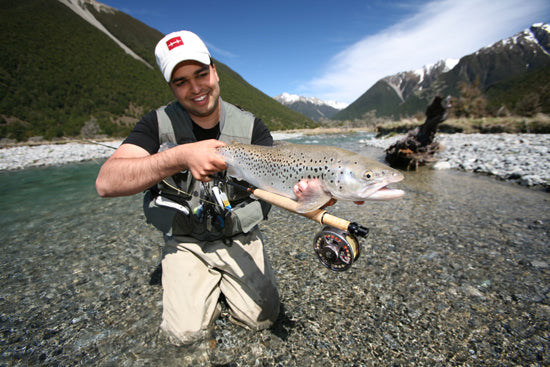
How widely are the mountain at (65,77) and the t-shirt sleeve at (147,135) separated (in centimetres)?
3788

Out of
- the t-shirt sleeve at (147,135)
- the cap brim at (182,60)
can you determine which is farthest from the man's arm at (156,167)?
the cap brim at (182,60)

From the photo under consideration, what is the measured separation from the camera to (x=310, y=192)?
89.6 inches

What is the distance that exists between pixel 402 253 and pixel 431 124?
29.9 ft

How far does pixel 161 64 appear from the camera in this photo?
2.56 m

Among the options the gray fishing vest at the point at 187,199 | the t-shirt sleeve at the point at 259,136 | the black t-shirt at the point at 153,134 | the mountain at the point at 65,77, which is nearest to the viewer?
the black t-shirt at the point at 153,134

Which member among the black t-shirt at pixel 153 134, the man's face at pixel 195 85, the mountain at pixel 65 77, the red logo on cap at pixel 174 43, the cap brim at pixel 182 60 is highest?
the mountain at pixel 65 77

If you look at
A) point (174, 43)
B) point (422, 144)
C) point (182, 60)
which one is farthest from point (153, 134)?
point (422, 144)

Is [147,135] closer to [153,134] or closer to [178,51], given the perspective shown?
[153,134]

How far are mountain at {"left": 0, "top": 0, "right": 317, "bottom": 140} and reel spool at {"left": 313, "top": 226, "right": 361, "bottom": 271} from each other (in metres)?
39.7

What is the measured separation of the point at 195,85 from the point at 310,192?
1.66m

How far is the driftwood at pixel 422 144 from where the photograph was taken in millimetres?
10266

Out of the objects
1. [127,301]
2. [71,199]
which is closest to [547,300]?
[127,301]

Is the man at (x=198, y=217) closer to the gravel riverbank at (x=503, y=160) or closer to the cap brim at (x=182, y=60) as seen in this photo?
the cap brim at (x=182, y=60)

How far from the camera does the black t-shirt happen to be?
253cm
